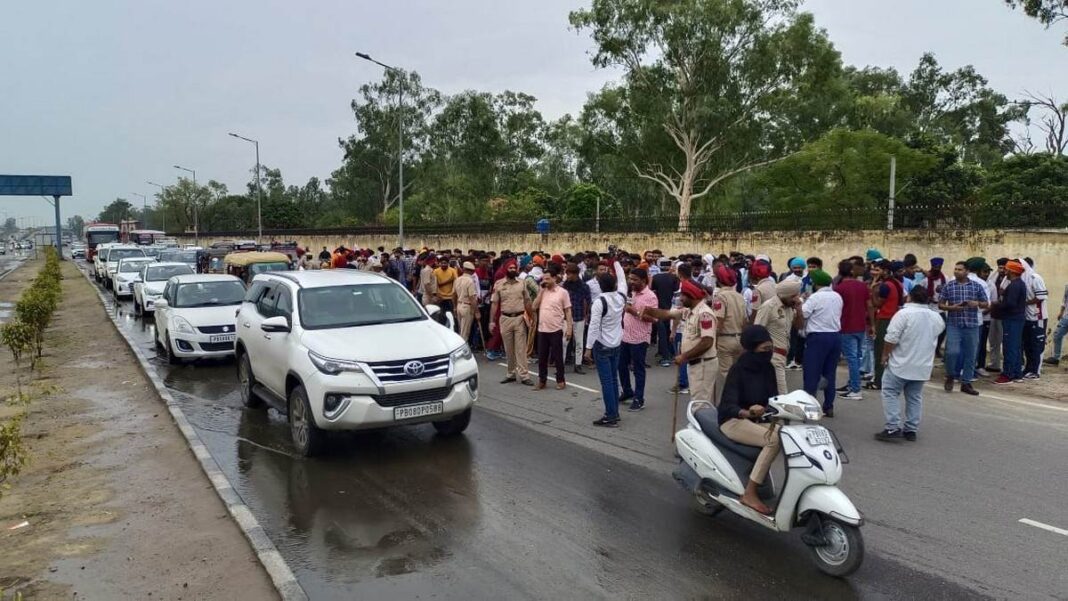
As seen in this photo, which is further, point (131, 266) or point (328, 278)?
point (131, 266)

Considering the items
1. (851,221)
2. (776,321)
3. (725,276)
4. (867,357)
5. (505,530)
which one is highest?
(851,221)

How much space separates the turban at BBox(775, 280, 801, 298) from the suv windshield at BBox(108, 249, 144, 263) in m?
28.9

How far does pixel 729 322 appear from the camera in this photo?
305 inches

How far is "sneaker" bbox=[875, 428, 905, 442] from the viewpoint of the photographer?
7.81 metres

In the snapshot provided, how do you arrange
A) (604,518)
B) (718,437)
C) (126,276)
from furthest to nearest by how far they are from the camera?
(126,276) < (604,518) < (718,437)

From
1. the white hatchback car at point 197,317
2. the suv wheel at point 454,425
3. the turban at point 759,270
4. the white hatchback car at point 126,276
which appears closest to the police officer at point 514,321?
the suv wheel at point 454,425

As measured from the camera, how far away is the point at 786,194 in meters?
37.3

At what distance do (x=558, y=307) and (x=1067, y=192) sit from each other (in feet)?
108

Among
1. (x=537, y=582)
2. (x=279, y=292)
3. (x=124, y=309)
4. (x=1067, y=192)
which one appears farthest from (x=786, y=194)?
(x=537, y=582)

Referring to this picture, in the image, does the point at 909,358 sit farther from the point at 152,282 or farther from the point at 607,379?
the point at 152,282

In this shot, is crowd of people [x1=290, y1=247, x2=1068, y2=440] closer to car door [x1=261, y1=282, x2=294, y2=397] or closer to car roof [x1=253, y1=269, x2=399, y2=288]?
car roof [x1=253, y1=269, x2=399, y2=288]

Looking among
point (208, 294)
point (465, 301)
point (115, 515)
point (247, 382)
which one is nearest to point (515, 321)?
point (465, 301)

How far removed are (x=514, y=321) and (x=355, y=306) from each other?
3266 millimetres

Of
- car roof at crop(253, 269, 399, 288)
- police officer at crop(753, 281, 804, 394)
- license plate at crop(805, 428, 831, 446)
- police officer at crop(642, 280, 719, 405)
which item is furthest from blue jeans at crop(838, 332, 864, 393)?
car roof at crop(253, 269, 399, 288)
